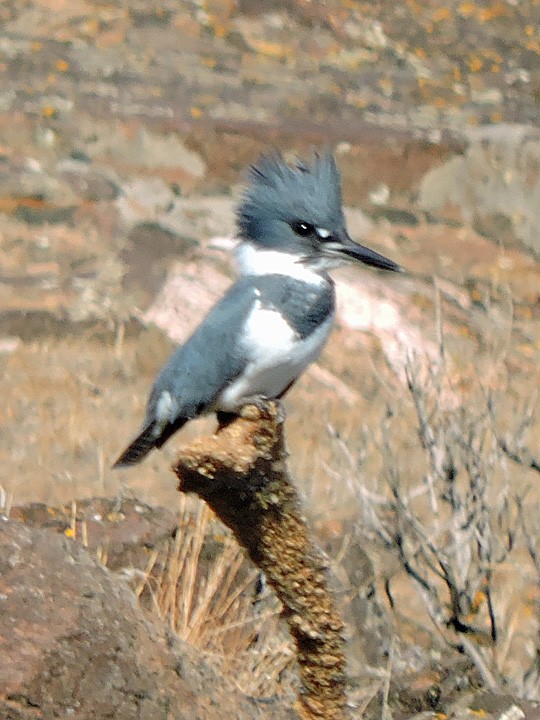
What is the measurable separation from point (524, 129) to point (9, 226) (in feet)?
15.9

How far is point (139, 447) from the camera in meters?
3.71

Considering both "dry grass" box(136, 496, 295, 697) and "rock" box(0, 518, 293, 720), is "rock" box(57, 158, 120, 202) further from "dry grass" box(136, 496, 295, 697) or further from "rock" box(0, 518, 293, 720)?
"rock" box(0, 518, 293, 720)

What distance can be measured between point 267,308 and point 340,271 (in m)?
5.08

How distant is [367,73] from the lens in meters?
13.0

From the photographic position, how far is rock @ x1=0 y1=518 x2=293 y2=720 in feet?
9.55

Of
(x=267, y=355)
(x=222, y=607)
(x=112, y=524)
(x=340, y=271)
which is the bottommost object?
(x=340, y=271)

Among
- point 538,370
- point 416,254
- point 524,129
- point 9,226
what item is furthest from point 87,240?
point 524,129

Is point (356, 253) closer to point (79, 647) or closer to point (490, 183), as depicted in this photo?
point (79, 647)

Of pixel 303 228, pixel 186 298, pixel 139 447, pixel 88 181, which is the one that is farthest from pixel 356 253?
pixel 88 181

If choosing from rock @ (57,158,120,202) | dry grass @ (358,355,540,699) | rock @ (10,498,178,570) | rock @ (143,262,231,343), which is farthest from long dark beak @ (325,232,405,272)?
rock @ (57,158,120,202)

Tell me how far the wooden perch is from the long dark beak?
0.65 m

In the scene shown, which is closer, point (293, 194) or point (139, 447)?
point (139, 447)

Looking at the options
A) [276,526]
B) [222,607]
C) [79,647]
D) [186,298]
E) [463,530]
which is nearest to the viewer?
[79,647]

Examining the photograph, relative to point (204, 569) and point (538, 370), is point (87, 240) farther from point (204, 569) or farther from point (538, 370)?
point (204, 569)
